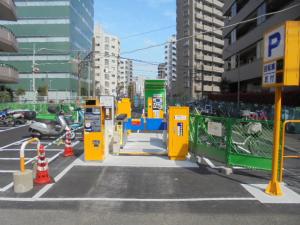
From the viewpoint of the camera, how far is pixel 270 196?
256 inches

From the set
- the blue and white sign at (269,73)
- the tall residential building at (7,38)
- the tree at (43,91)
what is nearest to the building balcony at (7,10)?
the tall residential building at (7,38)

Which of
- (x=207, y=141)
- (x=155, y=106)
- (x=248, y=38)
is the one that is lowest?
(x=207, y=141)

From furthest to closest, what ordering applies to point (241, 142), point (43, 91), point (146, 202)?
point (43, 91), point (241, 142), point (146, 202)

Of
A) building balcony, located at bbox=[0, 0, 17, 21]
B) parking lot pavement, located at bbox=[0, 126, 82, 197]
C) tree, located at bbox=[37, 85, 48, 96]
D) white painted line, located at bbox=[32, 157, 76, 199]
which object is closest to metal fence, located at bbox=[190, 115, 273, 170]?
white painted line, located at bbox=[32, 157, 76, 199]

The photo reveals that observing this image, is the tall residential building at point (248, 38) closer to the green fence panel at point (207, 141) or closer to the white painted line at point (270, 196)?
the green fence panel at point (207, 141)

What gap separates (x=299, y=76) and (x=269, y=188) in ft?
7.75

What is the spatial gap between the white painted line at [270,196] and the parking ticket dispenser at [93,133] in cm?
430

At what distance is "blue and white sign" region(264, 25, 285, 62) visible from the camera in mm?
6031

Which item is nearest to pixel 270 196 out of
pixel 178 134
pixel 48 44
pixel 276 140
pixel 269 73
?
pixel 276 140

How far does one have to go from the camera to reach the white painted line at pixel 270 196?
6219 millimetres

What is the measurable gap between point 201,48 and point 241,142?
77747 mm

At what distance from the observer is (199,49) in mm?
83438

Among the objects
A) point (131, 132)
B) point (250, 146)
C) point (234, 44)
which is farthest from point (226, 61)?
point (250, 146)

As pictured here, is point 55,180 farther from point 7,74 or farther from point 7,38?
point 7,74
